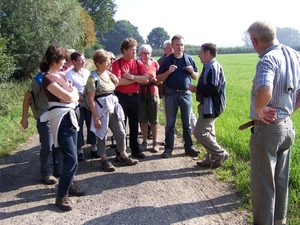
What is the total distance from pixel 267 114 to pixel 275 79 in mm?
355

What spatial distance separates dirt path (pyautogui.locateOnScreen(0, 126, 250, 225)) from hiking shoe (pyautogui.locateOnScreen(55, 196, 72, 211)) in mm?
66

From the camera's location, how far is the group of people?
3.27m

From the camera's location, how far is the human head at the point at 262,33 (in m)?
3.20

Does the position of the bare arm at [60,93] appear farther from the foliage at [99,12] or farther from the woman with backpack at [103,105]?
the foliage at [99,12]

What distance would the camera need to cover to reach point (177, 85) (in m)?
5.96

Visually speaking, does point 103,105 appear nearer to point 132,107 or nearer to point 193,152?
point 132,107

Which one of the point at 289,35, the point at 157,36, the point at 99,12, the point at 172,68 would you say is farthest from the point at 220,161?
the point at 289,35

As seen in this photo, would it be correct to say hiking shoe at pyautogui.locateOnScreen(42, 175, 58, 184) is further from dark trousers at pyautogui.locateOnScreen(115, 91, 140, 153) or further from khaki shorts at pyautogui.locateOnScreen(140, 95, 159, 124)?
khaki shorts at pyautogui.locateOnScreen(140, 95, 159, 124)

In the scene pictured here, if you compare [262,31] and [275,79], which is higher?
[262,31]

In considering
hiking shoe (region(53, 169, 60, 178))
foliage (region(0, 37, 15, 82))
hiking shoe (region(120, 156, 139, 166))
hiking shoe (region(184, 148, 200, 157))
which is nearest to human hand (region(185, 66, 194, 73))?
hiking shoe (region(184, 148, 200, 157))

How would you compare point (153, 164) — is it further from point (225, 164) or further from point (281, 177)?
point (281, 177)

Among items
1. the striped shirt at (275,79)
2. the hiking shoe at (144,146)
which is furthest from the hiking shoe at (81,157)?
the striped shirt at (275,79)

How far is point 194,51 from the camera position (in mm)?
70938

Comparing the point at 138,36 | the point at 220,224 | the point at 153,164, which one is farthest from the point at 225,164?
the point at 138,36
